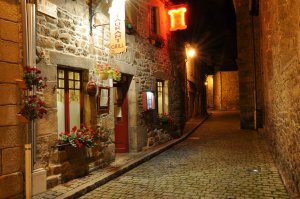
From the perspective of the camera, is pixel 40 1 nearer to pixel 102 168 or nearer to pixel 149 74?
pixel 102 168

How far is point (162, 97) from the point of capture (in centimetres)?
1181

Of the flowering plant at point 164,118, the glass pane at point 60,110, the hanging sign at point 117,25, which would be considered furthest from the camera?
the flowering plant at point 164,118

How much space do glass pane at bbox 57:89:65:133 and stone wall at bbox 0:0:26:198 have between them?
1.24 meters

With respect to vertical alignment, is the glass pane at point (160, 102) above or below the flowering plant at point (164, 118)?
above

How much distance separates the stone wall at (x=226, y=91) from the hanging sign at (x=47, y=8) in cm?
3507

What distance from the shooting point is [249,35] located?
17.2 meters

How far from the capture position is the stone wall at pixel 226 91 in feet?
126

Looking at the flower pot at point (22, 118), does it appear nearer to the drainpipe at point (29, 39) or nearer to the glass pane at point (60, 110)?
the drainpipe at point (29, 39)

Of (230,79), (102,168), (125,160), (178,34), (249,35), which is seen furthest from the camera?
(230,79)

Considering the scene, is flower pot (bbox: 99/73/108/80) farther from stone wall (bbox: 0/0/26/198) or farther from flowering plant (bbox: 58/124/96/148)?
stone wall (bbox: 0/0/26/198)

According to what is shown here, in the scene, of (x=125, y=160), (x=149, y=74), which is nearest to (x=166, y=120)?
(x=149, y=74)

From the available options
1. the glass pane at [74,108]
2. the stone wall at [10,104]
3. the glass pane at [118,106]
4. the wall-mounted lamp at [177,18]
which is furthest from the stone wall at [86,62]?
the wall-mounted lamp at [177,18]

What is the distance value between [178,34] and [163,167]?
8.09 meters

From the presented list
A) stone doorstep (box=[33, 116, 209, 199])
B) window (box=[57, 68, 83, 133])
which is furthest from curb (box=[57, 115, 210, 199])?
window (box=[57, 68, 83, 133])
